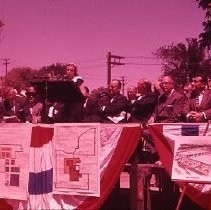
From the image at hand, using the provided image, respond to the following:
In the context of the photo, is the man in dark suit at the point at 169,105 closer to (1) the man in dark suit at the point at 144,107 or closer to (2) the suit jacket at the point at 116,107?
(1) the man in dark suit at the point at 144,107

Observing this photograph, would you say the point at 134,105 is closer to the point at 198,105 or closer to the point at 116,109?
the point at 116,109

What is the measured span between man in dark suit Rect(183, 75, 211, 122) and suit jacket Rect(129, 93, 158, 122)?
2.07 feet

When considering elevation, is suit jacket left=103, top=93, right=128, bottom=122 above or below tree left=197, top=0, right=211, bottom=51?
below

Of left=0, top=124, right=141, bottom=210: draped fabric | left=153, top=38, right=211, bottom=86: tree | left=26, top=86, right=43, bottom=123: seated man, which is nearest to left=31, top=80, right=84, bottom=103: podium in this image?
left=0, top=124, right=141, bottom=210: draped fabric

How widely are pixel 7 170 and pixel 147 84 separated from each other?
2.99 meters

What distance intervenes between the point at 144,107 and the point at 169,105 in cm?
55

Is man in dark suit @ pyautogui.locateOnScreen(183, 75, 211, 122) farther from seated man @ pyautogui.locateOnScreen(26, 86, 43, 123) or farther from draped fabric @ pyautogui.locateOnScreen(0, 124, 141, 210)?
seated man @ pyautogui.locateOnScreen(26, 86, 43, 123)

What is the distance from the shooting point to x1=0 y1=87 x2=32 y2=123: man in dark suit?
10.9 metres

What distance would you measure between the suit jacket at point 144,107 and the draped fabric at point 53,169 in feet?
6.01

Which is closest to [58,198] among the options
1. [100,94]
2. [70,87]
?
[70,87]

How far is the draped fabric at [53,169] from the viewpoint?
24.5 ft

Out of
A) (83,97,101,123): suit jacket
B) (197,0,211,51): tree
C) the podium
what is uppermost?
(197,0,211,51): tree

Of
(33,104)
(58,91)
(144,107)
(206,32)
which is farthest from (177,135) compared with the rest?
(206,32)

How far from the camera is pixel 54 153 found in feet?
25.6
